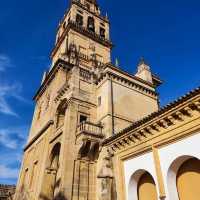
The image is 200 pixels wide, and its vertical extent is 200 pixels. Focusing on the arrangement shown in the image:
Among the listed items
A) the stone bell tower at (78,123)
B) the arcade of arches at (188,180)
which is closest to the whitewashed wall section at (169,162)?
the arcade of arches at (188,180)

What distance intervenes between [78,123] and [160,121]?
678 cm

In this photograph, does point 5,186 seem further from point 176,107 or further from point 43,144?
point 176,107

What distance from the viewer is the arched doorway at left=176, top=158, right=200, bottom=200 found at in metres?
9.93

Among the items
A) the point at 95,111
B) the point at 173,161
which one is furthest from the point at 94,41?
the point at 173,161

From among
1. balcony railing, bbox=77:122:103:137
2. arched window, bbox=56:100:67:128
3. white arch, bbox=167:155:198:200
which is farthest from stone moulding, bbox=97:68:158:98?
white arch, bbox=167:155:198:200

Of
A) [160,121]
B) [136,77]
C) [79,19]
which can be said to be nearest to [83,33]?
[79,19]

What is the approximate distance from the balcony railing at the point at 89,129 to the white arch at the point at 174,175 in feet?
19.0

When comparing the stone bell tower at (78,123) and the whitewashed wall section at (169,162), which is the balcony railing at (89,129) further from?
the whitewashed wall section at (169,162)

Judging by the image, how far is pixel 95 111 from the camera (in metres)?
18.2

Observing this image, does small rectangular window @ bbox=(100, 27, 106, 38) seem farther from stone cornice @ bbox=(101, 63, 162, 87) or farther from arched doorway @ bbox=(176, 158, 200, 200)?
arched doorway @ bbox=(176, 158, 200, 200)

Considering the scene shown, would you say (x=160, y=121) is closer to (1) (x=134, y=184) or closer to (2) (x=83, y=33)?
(1) (x=134, y=184)

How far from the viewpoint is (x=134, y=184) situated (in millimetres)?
12805

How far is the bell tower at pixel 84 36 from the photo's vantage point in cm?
2644

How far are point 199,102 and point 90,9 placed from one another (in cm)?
3016
